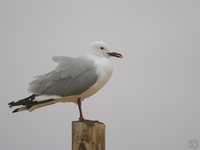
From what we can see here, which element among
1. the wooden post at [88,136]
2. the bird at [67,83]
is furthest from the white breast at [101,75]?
the wooden post at [88,136]

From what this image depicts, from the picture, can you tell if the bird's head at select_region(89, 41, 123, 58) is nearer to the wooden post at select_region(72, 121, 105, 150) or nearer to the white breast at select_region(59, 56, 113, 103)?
the white breast at select_region(59, 56, 113, 103)

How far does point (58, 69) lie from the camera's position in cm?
191

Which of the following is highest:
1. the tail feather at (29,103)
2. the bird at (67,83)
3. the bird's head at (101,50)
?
the bird's head at (101,50)

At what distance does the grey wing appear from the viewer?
185 cm

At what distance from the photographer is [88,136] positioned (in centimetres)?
178

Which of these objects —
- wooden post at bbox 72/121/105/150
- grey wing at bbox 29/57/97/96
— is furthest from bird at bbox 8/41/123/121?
wooden post at bbox 72/121/105/150

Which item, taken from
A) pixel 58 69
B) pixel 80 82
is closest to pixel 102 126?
pixel 80 82

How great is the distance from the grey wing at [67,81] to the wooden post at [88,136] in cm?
19

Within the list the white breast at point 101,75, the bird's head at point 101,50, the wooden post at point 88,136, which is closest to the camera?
the wooden post at point 88,136

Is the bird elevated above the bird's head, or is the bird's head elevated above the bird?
the bird's head

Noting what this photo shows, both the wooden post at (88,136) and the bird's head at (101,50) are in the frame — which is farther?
the bird's head at (101,50)

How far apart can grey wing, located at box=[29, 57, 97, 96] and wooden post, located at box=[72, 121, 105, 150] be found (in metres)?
0.19

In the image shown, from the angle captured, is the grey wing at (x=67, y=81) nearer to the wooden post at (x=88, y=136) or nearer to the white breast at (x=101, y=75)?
the white breast at (x=101, y=75)

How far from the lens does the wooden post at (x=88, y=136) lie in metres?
1.76
